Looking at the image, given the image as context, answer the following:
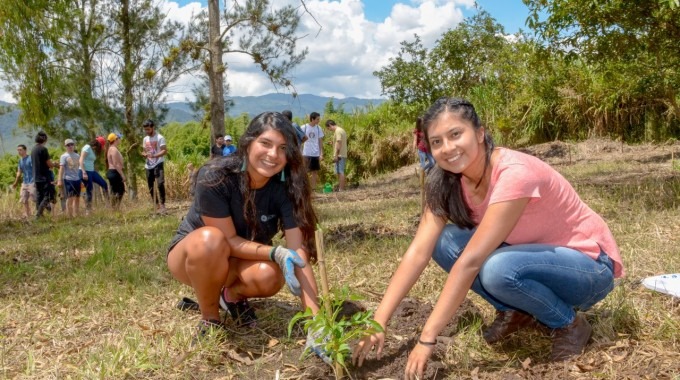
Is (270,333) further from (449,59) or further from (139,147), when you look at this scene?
(449,59)

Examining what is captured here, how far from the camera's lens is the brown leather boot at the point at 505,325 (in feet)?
8.87

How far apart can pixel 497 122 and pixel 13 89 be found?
11.7 m

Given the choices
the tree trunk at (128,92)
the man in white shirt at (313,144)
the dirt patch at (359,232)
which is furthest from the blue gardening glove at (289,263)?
the tree trunk at (128,92)

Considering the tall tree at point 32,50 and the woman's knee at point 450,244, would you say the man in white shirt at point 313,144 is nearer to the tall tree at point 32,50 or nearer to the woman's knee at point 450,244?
the tall tree at point 32,50

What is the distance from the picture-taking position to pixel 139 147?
14.8 meters

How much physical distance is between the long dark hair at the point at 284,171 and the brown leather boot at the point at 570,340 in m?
1.17

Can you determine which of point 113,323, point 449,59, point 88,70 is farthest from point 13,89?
point 113,323

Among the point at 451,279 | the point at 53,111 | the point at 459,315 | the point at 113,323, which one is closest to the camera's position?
the point at 451,279

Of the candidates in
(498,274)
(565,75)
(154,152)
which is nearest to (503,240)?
(498,274)

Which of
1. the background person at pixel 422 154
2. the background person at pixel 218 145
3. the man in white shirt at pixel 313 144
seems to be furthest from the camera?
the man in white shirt at pixel 313 144

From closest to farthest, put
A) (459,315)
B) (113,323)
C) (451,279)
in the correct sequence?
(451,279), (459,315), (113,323)

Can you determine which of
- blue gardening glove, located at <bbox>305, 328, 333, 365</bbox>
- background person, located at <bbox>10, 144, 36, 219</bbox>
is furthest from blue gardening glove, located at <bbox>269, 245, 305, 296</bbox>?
background person, located at <bbox>10, 144, 36, 219</bbox>

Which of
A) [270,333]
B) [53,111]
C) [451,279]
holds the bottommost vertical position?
[270,333]

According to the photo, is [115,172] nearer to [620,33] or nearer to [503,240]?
[620,33]
